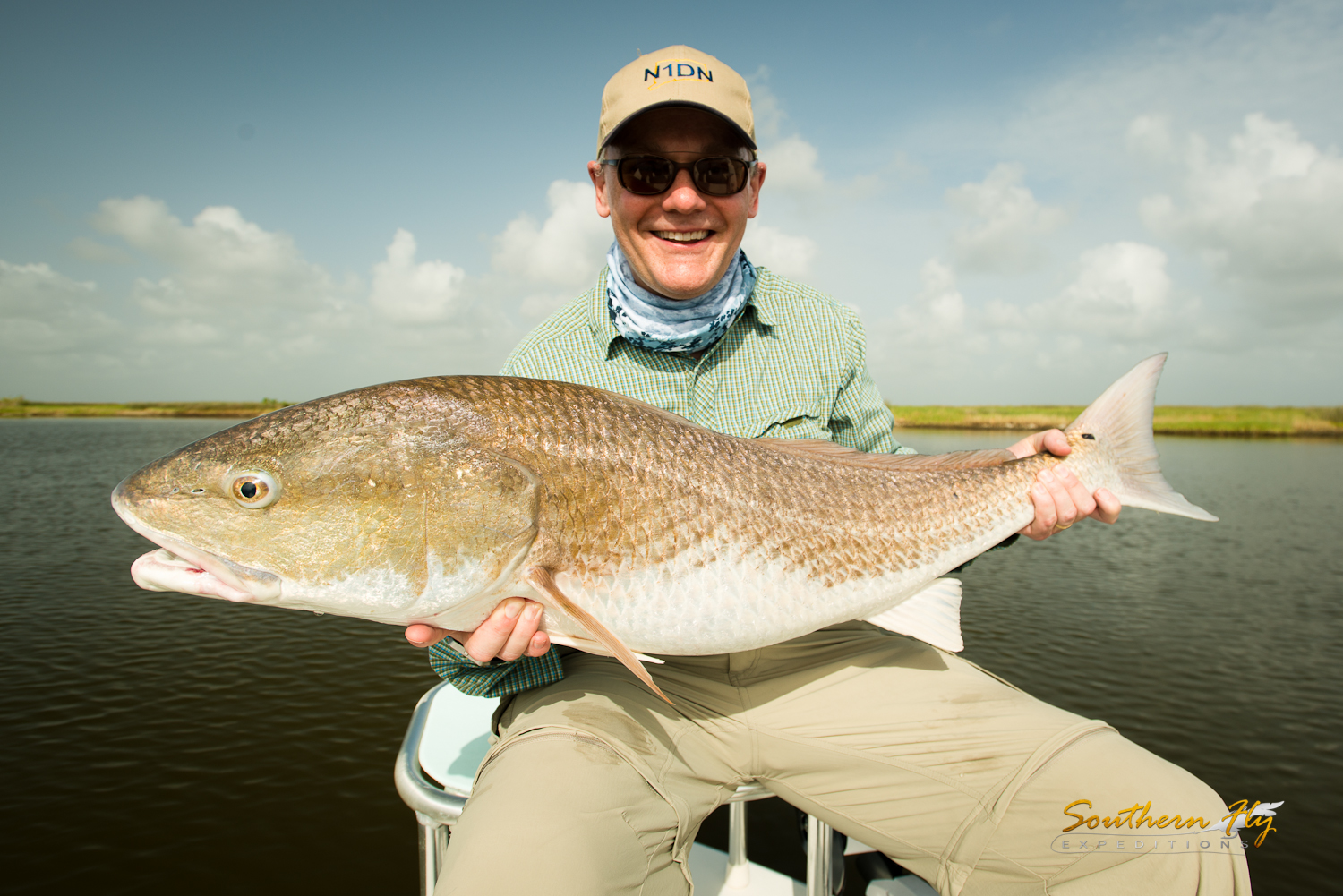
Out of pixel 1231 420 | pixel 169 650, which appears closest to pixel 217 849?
pixel 169 650

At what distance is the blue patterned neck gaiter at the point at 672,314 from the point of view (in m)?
3.27

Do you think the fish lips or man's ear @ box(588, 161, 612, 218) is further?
man's ear @ box(588, 161, 612, 218)

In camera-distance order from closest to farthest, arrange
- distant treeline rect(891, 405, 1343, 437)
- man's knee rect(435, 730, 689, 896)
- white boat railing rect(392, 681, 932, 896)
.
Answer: man's knee rect(435, 730, 689, 896) < white boat railing rect(392, 681, 932, 896) < distant treeline rect(891, 405, 1343, 437)

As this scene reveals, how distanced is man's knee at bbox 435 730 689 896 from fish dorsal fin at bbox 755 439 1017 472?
1396mm

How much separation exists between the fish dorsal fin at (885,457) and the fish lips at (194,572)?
1843 millimetres

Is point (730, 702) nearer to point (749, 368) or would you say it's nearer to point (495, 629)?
point (495, 629)

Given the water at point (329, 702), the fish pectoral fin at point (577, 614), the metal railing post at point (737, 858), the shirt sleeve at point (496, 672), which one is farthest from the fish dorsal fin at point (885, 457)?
the water at point (329, 702)

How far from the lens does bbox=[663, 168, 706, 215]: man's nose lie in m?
3.19

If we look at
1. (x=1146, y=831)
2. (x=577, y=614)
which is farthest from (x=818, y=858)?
(x=577, y=614)

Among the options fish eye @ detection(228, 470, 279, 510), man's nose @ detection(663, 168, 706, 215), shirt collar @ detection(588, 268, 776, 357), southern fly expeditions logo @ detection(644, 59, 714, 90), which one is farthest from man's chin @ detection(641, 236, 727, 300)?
fish eye @ detection(228, 470, 279, 510)

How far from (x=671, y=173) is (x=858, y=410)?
155 cm

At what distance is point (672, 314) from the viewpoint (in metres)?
3.30

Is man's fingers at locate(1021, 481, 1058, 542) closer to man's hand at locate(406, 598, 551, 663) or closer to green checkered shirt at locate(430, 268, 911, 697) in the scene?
green checkered shirt at locate(430, 268, 911, 697)

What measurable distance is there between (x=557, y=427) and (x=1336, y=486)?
38344 mm
